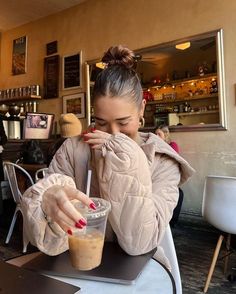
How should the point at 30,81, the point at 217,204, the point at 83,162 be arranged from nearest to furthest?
the point at 83,162
the point at 217,204
the point at 30,81

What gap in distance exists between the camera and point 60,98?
4.99 m

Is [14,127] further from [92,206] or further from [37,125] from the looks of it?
[92,206]

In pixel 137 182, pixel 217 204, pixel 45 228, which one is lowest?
pixel 217 204

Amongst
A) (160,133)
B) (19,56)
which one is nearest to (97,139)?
(160,133)

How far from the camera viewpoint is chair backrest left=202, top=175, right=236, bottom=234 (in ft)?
7.02

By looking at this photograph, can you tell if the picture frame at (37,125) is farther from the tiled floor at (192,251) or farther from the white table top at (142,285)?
the white table top at (142,285)

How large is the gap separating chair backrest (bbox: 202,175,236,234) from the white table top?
152 cm

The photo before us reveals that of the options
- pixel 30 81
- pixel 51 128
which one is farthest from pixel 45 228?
pixel 30 81

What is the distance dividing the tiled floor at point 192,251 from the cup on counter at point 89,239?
3.48ft

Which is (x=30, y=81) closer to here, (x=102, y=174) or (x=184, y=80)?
(x=184, y=80)

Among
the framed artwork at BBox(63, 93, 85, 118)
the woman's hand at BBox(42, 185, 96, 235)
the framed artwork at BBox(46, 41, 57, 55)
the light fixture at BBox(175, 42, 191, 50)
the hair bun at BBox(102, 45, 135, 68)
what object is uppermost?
the framed artwork at BBox(46, 41, 57, 55)

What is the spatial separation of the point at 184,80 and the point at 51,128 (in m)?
2.29

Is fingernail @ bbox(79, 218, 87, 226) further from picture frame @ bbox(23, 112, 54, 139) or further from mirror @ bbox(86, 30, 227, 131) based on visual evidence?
picture frame @ bbox(23, 112, 54, 139)

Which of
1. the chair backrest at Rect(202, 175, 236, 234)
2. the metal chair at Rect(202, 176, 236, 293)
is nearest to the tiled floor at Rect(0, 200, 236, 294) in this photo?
the metal chair at Rect(202, 176, 236, 293)
